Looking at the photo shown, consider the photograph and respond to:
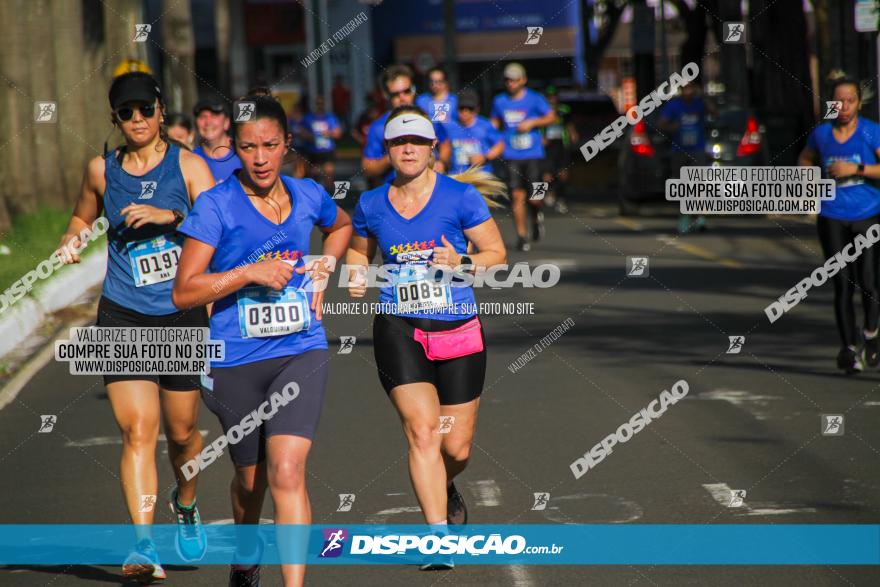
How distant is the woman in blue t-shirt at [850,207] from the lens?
10.6m

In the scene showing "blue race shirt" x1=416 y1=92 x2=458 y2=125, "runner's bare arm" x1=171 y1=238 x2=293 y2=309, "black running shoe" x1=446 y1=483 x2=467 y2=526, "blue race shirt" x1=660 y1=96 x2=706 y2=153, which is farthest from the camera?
"blue race shirt" x1=660 y1=96 x2=706 y2=153

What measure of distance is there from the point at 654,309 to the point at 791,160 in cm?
1181

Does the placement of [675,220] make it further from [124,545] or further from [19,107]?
[124,545]

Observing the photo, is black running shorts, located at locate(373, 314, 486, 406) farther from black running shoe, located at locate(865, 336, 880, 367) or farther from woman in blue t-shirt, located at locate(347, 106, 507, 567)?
black running shoe, located at locate(865, 336, 880, 367)

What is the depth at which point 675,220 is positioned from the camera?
23.8 metres

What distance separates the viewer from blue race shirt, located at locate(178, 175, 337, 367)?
18.3ft

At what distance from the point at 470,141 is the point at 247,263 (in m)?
11.2

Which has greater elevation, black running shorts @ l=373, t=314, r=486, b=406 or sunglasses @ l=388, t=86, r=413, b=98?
sunglasses @ l=388, t=86, r=413, b=98

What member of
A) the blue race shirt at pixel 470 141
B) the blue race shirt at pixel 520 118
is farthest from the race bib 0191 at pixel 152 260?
the blue race shirt at pixel 520 118

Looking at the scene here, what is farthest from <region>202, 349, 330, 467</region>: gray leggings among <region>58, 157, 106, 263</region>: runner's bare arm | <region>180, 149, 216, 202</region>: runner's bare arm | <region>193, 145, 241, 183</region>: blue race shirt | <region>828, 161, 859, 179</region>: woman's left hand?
<region>828, 161, 859, 179</region>: woman's left hand

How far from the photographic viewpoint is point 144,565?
6.12m

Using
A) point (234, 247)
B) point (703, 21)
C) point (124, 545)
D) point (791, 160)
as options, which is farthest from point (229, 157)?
point (703, 21)

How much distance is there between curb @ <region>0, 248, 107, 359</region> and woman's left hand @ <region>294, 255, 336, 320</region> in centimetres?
631

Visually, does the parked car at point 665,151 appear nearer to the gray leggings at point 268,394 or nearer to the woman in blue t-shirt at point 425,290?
the woman in blue t-shirt at point 425,290
